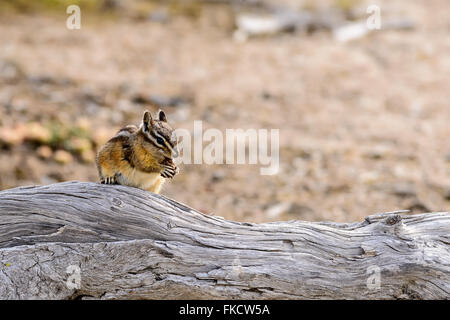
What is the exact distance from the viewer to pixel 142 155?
670 cm

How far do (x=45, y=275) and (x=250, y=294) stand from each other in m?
2.01

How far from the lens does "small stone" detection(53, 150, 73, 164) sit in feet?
40.4

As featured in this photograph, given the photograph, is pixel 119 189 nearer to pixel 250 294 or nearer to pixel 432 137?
pixel 250 294

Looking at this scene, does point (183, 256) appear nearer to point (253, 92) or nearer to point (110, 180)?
point (110, 180)

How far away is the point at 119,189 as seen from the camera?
678 cm

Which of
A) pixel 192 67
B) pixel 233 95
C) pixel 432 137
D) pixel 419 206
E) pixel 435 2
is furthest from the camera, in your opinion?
pixel 435 2

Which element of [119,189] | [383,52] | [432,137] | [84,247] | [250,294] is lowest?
[250,294]

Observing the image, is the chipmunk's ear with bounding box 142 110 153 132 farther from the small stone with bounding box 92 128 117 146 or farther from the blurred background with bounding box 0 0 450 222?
the small stone with bounding box 92 128 117 146

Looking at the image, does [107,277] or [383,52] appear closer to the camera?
[107,277]

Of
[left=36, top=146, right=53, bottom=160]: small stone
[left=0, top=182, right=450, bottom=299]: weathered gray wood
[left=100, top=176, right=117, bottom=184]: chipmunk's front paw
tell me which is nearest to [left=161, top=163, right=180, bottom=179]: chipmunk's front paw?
[left=0, top=182, right=450, bottom=299]: weathered gray wood

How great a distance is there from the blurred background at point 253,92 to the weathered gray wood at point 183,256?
4.82 meters

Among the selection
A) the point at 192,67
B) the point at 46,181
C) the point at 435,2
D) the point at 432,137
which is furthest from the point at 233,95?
the point at 435,2

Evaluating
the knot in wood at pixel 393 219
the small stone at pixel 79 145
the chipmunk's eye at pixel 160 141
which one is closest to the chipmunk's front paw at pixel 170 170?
the chipmunk's eye at pixel 160 141

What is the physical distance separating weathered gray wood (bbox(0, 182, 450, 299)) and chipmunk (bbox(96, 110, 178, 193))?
0.31m
